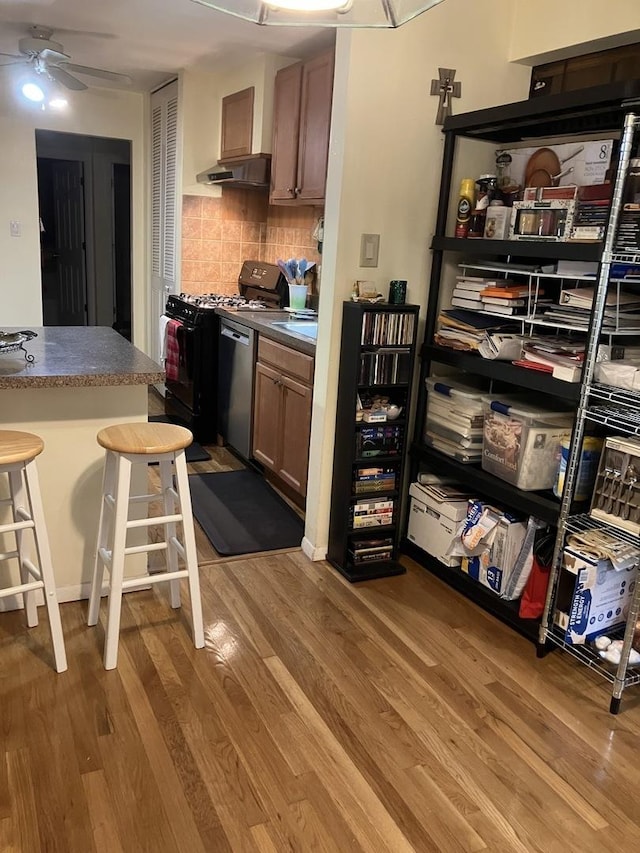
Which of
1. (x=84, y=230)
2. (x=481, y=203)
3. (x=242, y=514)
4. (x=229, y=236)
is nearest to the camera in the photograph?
(x=481, y=203)

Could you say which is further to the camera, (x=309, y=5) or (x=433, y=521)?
(x=433, y=521)

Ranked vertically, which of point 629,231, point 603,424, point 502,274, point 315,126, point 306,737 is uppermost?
point 315,126

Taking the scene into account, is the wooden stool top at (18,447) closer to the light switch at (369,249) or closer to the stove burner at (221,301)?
the light switch at (369,249)

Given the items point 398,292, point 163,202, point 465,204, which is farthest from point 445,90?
point 163,202

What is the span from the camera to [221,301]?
4555mm

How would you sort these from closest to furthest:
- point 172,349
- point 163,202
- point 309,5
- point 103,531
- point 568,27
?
point 309,5 → point 103,531 → point 568,27 → point 172,349 → point 163,202

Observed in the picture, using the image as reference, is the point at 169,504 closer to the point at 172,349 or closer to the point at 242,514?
the point at 242,514

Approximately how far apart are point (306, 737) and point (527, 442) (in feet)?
4.04

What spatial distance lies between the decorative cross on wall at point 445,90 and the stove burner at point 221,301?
185 cm

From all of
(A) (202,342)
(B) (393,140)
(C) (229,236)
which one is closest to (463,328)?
(B) (393,140)

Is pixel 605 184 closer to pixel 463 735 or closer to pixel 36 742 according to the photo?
Result: pixel 463 735

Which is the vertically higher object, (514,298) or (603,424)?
(514,298)

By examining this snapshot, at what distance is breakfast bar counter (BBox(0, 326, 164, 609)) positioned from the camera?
7.50 ft

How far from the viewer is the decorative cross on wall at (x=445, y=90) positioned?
2.69 m
